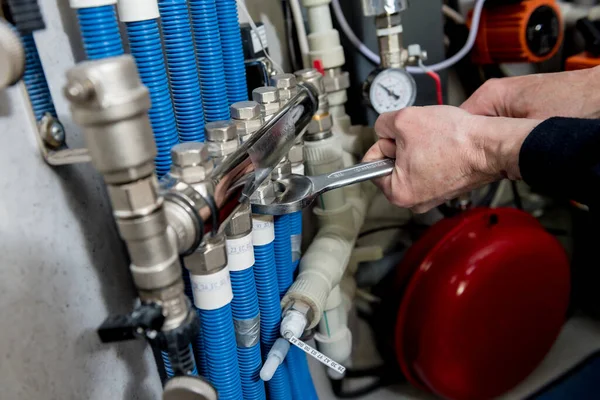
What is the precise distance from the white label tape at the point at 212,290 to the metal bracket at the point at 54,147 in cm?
15

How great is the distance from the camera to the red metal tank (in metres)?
0.79

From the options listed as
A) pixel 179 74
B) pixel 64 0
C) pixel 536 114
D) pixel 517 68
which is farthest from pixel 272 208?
pixel 517 68

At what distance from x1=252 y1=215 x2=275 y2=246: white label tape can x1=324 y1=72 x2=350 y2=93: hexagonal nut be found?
0.27m

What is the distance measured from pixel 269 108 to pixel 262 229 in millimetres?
135

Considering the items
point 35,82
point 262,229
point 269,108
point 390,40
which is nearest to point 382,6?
point 390,40

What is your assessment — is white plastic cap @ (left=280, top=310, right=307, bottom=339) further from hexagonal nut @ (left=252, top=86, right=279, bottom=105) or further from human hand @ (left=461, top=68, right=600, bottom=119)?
human hand @ (left=461, top=68, right=600, bottom=119)

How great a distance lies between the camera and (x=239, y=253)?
0.54 meters

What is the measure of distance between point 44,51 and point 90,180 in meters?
0.12

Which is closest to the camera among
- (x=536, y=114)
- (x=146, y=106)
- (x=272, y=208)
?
(x=146, y=106)

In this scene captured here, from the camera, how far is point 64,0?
1.47ft

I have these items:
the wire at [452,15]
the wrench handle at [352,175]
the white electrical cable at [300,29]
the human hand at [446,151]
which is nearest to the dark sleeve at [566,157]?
the human hand at [446,151]

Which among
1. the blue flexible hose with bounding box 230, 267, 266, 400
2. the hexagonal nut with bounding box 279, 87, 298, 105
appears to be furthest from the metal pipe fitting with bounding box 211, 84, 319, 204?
the blue flexible hose with bounding box 230, 267, 266, 400

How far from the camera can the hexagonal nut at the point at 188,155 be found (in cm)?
41

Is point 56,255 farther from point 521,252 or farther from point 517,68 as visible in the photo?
point 517,68
